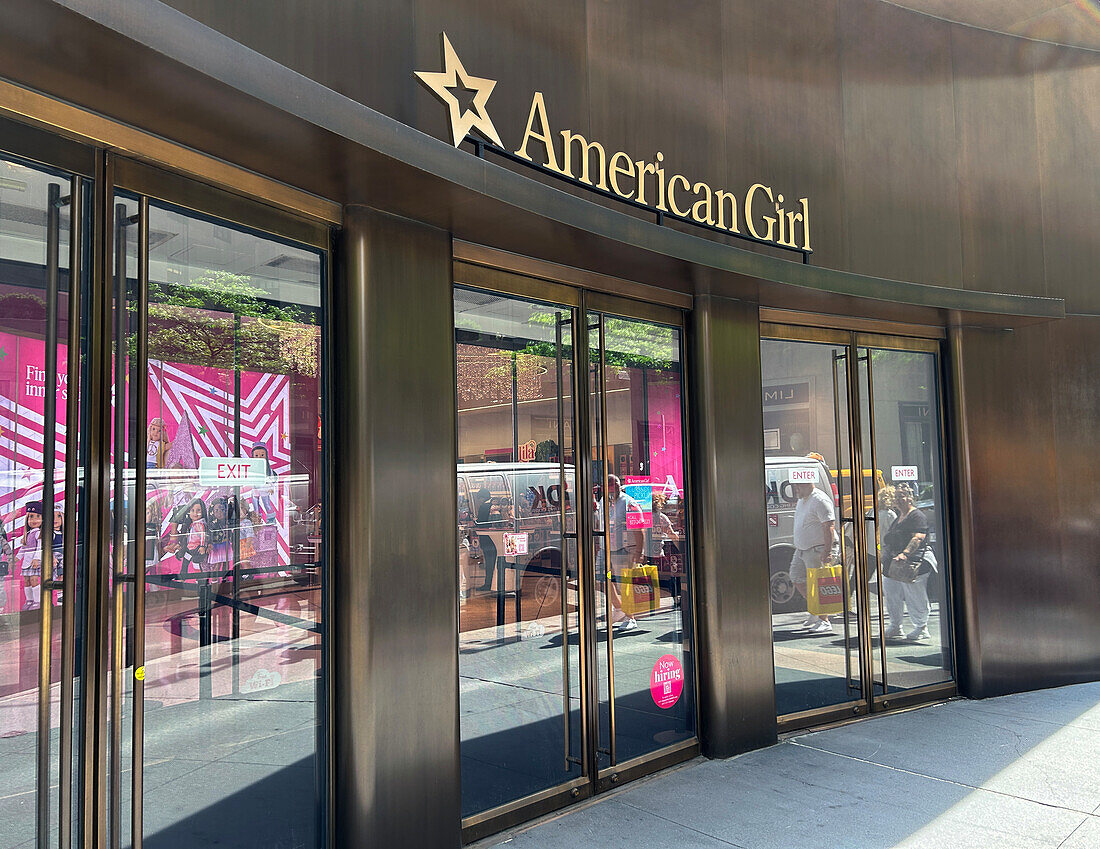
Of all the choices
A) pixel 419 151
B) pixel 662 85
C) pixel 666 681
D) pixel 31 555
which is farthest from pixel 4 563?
pixel 662 85

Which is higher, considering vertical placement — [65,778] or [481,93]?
[481,93]

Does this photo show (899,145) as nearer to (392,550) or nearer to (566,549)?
(566,549)

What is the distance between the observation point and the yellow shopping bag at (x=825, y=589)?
6.46 meters

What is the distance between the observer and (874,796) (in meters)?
4.89

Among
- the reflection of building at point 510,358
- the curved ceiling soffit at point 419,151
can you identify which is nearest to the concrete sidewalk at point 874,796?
the reflection of building at point 510,358

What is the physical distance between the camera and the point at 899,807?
473 cm

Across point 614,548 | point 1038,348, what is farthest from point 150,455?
point 1038,348

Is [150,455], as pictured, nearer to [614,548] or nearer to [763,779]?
[614,548]

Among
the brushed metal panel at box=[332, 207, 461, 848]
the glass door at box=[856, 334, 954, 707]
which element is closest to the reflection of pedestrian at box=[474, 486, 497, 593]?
the brushed metal panel at box=[332, 207, 461, 848]

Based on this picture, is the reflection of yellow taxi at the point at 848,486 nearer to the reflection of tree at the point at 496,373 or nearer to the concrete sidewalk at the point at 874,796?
the concrete sidewalk at the point at 874,796

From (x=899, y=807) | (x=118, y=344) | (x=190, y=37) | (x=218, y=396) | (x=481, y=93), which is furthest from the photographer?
(x=899, y=807)

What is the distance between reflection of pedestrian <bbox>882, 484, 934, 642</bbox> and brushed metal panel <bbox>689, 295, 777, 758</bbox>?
1597 millimetres

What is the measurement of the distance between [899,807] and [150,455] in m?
4.38

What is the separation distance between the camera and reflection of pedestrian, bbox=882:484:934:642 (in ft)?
22.8
